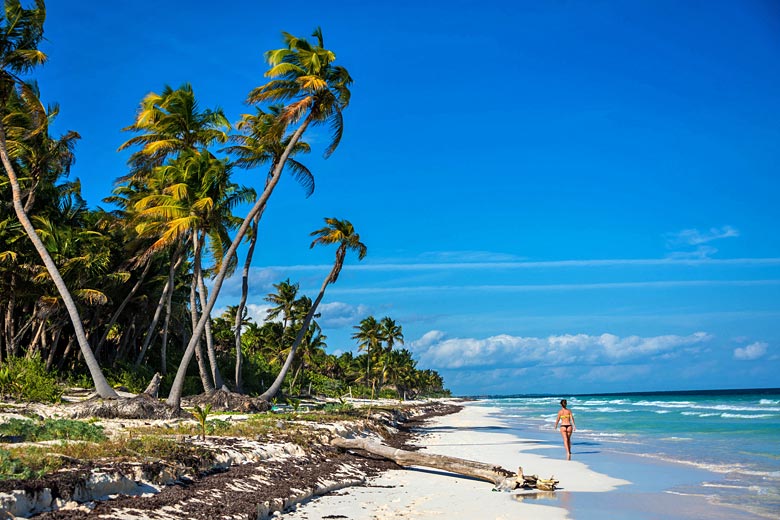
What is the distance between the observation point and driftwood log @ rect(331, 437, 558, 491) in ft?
40.7

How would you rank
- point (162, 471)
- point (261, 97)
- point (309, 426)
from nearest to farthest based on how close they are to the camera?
point (162, 471) → point (309, 426) → point (261, 97)

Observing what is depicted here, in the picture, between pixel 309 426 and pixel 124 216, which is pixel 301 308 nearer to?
pixel 124 216

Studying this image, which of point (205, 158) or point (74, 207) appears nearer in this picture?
point (205, 158)

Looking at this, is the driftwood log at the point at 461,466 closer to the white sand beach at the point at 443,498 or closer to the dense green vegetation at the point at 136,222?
the white sand beach at the point at 443,498

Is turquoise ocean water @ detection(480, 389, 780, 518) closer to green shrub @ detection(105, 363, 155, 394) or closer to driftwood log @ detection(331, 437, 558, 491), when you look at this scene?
driftwood log @ detection(331, 437, 558, 491)

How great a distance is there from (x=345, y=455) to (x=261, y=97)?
14.2m

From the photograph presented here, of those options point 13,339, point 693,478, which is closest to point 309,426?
point 693,478

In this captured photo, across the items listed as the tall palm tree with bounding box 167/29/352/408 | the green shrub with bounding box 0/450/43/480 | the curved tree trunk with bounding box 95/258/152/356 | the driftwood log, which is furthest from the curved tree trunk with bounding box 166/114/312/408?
the green shrub with bounding box 0/450/43/480

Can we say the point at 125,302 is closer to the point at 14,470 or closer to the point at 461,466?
the point at 461,466

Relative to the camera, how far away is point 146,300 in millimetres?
31562

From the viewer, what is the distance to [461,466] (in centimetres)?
1338

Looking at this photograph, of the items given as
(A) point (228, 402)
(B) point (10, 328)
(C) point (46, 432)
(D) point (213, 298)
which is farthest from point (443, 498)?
(B) point (10, 328)

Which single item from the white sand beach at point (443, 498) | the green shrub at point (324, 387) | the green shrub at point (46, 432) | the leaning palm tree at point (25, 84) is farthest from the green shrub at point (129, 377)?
the green shrub at point (324, 387)

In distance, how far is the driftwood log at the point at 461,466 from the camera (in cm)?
1239
